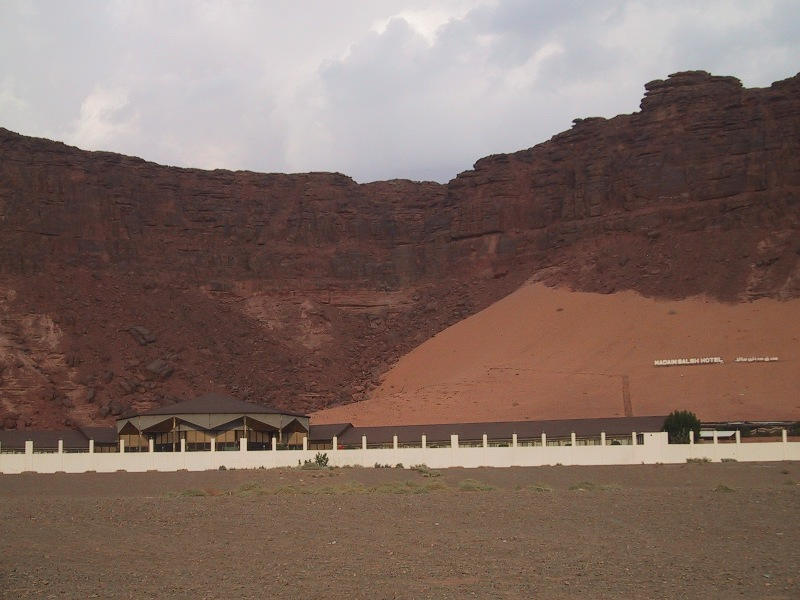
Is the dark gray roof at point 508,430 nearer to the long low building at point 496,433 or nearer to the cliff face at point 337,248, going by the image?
the long low building at point 496,433

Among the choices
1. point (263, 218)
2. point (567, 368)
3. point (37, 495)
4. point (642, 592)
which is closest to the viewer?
point (642, 592)

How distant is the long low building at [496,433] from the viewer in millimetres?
49594

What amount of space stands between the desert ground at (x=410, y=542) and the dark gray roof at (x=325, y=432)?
21433 millimetres

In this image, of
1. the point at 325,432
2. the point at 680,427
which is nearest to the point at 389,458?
the point at 325,432

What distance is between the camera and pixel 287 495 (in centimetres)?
2994

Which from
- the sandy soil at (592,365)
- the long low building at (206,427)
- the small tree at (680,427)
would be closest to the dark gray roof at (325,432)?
the long low building at (206,427)

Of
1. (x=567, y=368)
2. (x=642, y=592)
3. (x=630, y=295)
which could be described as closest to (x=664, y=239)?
(x=630, y=295)

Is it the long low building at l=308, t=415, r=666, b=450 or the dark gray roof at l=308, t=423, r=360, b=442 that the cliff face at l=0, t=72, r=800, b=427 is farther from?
the long low building at l=308, t=415, r=666, b=450

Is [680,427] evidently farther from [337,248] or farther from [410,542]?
[337,248]

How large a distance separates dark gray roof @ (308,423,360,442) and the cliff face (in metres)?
17.3

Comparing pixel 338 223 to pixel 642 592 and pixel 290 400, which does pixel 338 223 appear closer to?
pixel 290 400

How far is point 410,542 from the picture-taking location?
20.7 metres

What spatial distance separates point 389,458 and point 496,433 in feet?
34.5

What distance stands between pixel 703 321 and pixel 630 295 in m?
6.36
